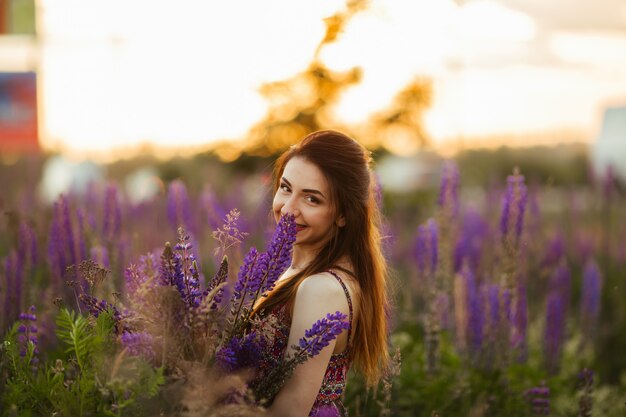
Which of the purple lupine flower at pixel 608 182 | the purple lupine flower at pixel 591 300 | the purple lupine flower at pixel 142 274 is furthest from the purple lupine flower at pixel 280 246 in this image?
the purple lupine flower at pixel 608 182

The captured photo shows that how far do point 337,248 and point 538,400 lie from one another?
1.46 meters

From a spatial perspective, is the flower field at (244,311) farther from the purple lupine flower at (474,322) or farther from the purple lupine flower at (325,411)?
the purple lupine flower at (325,411)

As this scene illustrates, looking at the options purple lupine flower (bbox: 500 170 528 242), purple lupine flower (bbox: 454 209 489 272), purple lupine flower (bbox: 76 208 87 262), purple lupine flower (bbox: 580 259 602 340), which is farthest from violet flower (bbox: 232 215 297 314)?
purple lupine flower (bbox: 580 259 602 340)

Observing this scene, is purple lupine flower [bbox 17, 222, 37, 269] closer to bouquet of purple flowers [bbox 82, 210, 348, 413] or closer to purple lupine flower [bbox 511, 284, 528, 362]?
bouquet of purple flowers [bbox 82, 210, 348, 413]

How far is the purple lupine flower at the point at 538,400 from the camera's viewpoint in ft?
12.0

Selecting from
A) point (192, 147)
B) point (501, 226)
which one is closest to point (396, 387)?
point (501, 226)

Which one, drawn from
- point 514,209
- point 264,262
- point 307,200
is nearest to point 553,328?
point 514,209

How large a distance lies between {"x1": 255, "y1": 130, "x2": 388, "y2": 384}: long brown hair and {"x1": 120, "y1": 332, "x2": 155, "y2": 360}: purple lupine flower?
75 centimetres

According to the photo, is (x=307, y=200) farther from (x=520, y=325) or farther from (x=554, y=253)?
(x=554, y=253)

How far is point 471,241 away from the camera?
5.30 m

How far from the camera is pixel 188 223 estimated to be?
4301mm

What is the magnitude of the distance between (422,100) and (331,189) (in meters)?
11.5

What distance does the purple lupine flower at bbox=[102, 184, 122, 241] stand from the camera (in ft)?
12.5

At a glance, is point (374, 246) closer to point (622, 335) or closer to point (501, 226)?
point (501, 226)
